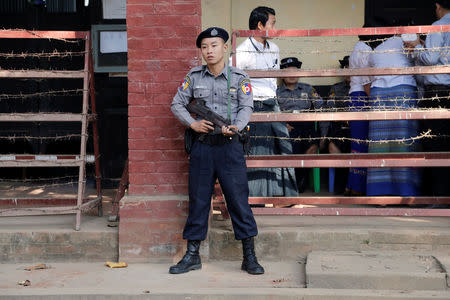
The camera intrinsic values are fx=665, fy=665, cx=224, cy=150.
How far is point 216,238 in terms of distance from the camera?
5648mm

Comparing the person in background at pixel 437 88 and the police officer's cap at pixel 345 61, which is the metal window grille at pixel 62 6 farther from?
the person in background at pixel 437 88

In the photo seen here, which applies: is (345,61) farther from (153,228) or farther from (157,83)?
(153,228)

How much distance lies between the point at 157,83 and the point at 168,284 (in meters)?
1.70

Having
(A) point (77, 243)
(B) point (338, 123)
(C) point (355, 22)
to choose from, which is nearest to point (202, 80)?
(A) point (77, 243)

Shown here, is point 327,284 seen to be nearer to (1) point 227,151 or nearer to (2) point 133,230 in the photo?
(1) point 227,151

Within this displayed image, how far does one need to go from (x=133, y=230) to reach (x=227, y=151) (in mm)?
1102

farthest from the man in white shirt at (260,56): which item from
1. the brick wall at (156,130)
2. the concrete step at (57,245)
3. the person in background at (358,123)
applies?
the concrete step at (57,245)

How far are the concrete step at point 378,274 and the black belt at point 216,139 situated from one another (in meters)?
1.14

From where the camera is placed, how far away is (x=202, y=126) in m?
5.15

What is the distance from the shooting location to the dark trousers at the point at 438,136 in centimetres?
638

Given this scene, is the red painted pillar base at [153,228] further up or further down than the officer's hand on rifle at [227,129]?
further down

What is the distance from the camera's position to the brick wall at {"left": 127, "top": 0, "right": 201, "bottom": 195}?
5.57 metres

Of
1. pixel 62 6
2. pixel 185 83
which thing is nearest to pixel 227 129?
pixel 185 83

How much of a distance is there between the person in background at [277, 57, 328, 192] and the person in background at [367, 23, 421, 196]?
3.20 ft
